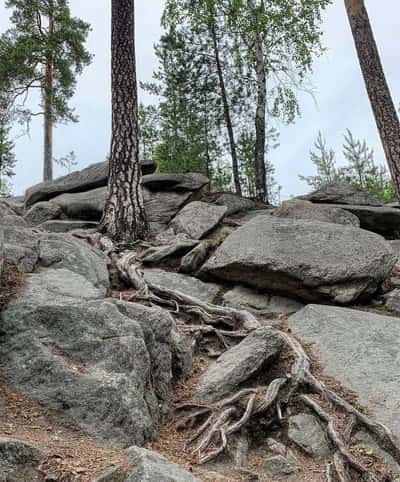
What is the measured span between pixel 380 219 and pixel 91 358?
8.26 meters

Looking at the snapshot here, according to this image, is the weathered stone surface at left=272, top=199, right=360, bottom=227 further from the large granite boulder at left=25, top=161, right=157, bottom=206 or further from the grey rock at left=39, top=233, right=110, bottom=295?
the large granite boulder at left=25, top=161, right=157, bottom=206

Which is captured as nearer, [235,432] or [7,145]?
[235,432]

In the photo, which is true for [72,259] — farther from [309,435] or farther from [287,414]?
[309,435]

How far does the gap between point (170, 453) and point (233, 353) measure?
1561 millimetres

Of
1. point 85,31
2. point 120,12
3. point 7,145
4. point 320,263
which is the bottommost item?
point 320,263

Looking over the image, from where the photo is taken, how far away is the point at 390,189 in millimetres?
28594

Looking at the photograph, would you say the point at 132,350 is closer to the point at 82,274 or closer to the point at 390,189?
the point at 82,274

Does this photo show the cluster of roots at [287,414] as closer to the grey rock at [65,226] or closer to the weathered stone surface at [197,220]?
the weathered stone surface at [197,220]

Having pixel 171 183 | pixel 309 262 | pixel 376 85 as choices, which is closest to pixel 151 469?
pixel 309 262

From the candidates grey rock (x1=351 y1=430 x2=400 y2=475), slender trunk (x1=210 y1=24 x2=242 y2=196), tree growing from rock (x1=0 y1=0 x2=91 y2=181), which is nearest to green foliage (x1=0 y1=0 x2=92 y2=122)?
tree growing from rock (x1=0 y1=0 x2=91 y2=181)

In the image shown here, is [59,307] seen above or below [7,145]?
below

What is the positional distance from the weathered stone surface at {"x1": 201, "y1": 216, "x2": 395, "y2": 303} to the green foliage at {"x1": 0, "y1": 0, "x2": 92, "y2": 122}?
1325cm

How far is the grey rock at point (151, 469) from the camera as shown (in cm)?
243

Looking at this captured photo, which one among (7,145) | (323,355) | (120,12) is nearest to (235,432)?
(323,355)
